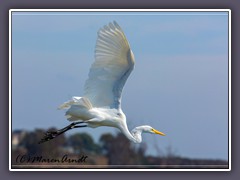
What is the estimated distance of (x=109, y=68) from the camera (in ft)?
29.6

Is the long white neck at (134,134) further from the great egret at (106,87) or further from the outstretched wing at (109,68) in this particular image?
the outstretched wing at (109,68)

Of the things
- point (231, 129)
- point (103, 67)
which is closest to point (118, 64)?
point (103, 67)

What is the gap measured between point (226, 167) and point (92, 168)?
1.38 metres

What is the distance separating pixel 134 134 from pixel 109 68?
→ 2.78ft

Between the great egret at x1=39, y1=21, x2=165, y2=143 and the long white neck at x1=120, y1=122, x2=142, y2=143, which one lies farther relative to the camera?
the long white neck at x1=120, y1=122, x2=142, y2=143

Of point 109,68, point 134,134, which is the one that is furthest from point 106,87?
Answer: point 134,134

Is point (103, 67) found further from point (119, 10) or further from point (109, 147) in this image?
point (109, 147)

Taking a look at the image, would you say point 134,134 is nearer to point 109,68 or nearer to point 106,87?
point 106,87

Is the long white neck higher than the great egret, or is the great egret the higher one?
the great egret

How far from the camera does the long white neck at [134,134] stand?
9.36m

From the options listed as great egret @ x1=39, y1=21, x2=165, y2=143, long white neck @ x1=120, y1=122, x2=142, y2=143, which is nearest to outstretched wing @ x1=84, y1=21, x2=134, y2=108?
great egret @ x1=39, y1=21, x2=165, y2=143

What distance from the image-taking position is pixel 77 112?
9102 mm

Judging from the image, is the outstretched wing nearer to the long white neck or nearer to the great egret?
the great egret

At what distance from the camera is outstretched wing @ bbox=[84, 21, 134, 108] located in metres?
8.80
